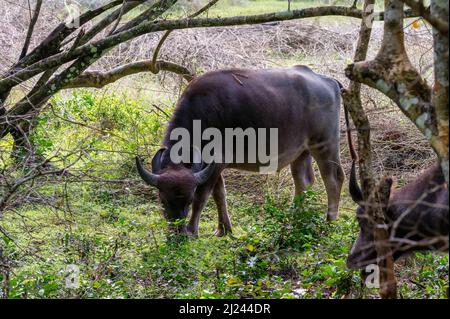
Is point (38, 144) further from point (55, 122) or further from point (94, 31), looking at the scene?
point (94, 31)

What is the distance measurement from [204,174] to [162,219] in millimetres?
696

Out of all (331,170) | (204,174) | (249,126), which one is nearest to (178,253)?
(204,174)

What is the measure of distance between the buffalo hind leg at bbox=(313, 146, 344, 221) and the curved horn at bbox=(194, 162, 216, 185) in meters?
1.71

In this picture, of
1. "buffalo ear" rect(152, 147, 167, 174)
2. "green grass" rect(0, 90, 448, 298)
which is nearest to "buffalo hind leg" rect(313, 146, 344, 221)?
"green grass" rect(0, 90, 448, 298)

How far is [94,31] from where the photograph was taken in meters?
7.43

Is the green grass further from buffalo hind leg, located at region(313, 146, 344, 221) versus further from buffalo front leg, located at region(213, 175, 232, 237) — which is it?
buffalo hind leg, located at region(313, 146, 344, 221)

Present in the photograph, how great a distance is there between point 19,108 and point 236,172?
4172 millimetres

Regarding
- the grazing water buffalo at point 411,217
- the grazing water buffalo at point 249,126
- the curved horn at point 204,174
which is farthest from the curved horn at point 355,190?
the curved horn at point 204,174

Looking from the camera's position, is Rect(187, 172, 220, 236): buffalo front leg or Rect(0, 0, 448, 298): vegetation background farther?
Rect(187, 172, 220, 236): buffalo front leg

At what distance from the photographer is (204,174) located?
8.48m

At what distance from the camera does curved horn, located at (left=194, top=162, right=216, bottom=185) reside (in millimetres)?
8430

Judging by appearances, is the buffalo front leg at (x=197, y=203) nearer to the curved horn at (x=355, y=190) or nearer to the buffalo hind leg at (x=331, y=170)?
the buffalo hind leg at (x=331, y=170)

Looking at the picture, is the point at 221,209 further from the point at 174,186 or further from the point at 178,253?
the point at 178,253

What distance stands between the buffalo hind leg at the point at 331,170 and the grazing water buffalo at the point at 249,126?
0.5 inches
